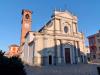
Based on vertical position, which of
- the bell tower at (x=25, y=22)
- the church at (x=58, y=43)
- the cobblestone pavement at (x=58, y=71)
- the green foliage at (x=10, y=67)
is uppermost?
the bell tower at (x=25, y=22)

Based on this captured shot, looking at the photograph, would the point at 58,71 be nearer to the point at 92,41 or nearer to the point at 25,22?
the point at 25,22

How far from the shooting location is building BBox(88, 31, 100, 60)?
48338 mm

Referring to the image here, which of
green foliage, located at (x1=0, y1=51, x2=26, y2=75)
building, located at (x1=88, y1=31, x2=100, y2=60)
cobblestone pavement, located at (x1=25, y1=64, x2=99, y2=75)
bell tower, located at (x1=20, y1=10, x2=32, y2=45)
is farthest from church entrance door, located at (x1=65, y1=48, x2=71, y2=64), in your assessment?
green foliage, located at (x1=0, y1=51, x2=26, y2=75)

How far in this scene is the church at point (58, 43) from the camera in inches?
1152

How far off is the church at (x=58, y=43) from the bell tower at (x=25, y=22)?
811 centimetres

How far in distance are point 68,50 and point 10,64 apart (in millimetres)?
23422

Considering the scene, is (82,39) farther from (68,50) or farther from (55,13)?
(55,13)

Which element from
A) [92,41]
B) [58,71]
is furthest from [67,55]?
[92,41]

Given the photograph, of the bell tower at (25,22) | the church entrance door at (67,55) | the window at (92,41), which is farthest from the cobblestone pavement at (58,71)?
the window at (92,41)

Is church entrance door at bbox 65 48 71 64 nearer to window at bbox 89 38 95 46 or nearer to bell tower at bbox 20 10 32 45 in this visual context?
bell tower at bbox 20 10 32 45

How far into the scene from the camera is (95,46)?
49219mm

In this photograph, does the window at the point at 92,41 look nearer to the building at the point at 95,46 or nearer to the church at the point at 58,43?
the building at the point at 95,46

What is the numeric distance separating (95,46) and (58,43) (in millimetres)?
22284

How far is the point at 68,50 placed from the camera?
32344 millimetres
